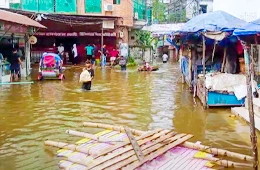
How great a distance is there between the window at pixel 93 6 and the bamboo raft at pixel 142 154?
893 inches

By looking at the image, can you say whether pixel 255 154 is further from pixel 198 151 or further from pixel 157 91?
→ pixel 157 91

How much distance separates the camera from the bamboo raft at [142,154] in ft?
18.7

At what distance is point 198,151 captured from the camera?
6.67 m

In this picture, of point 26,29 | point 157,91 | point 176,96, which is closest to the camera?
point 176,96

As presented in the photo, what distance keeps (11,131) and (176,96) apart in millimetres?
6746

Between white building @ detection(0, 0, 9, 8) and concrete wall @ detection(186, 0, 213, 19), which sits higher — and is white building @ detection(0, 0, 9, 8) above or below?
below

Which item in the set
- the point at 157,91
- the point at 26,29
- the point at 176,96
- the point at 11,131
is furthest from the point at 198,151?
the point at 26,29

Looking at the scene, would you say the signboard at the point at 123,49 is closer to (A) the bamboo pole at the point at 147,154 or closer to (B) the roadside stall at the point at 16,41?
(B) the roadside stall at the point at 16,41

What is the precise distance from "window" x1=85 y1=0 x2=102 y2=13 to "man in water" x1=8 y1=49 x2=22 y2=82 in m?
10.8

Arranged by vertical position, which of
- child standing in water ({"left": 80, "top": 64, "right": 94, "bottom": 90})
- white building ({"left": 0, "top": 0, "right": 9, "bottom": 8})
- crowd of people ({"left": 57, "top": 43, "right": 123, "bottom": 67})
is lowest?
child standing in water ({"left": 80, "top": 64, "right": 94, "bottom": 90})

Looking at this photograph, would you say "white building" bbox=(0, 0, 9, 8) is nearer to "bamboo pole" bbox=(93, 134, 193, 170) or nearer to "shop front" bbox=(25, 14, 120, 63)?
"shop front" bbox=(25, 14, 120, 63)

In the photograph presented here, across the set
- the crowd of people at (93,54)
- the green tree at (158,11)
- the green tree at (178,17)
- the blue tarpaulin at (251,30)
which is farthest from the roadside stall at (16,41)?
the green tree at (158,11)

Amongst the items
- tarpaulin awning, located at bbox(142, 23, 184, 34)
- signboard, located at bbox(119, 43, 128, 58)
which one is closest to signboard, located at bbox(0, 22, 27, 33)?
signboard, located at bbox(119, 43, 128, 58)

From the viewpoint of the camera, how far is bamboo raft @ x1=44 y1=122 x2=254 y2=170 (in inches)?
225
